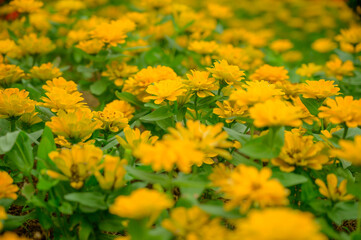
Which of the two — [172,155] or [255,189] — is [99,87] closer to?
[172,155]

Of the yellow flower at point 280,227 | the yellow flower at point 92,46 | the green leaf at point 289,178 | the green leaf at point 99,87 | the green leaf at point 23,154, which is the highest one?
the yellow flower at point 280,227

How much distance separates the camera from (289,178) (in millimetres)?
1058

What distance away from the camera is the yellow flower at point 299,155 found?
1.11 m

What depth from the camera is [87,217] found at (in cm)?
111

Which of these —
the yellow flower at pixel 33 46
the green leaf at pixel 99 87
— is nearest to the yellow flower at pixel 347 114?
Answer: the green leaf at pixel 99 87

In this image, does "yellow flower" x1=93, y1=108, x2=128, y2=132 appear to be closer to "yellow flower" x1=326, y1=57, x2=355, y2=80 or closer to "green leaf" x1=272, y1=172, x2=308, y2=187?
"green leaf" x1=272, y1=172, x2=308, y2=187

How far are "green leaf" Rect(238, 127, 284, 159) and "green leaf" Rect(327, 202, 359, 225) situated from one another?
25 centimetres

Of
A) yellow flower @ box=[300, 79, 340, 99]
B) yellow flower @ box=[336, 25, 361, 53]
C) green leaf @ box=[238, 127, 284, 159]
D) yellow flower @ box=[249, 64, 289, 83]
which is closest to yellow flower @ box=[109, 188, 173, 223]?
green leaf @ box=[238, 127, 284, 159]

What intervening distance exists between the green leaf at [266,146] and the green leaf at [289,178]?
0.23 ft

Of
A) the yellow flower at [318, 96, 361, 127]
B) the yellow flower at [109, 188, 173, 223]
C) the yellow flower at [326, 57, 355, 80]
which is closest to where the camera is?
the yellow flower at [109, 188, 173, 223]

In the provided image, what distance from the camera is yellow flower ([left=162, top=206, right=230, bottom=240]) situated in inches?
34.0

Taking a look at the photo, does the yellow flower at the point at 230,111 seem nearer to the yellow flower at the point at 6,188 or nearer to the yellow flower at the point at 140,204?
the yellow flower at the point at 140,204

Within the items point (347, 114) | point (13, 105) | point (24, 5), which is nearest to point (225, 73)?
point (347, 114)

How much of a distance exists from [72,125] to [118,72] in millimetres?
702
